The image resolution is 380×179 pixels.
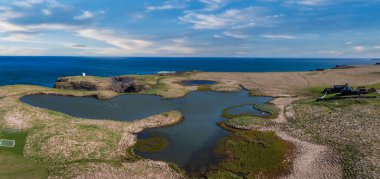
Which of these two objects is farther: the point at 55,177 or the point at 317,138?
the point at 317,138

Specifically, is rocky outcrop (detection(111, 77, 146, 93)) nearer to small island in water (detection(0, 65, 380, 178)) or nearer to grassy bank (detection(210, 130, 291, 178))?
small island in water (detection(0, 65, 380, 178))

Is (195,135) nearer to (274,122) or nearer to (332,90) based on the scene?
(274,122)

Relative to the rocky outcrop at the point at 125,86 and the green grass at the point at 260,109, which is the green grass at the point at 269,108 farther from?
the rocky outcrop at the point at 125,86

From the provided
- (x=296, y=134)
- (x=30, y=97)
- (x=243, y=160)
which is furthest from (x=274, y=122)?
(x=30, y=97)

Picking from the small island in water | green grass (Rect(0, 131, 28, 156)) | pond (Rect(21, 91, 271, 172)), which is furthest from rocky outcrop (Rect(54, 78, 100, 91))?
green grass (Rect(0, 131, 28, 156))


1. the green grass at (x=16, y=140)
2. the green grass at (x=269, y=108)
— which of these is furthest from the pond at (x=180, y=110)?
the green grass at (x=16, y=140)

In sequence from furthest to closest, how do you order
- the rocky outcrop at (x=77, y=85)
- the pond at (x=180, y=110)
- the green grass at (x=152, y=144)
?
the rocky outcrop at (x=77, y=85) < the green grass at (x=152, y=144) < the pond at (x=180, y=110)
